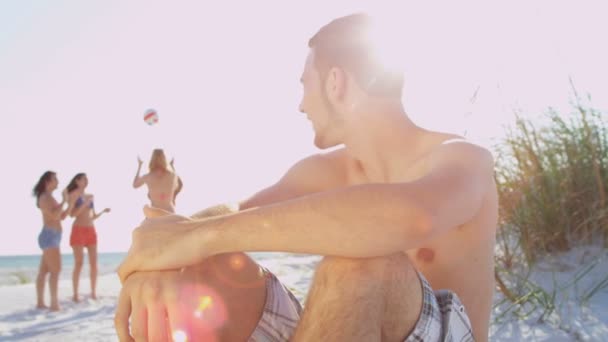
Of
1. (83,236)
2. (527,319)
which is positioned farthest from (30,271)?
(527,319)

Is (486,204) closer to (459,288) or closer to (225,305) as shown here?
(459,288)

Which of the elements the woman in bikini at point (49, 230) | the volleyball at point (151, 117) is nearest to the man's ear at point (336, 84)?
the volleyball at point (151, 117)

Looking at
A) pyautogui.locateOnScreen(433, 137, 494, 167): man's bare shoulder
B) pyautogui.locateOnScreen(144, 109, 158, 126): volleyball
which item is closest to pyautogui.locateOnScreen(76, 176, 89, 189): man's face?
pyautogui.locateOnScreen(144, 109, 158, 126): volleyball

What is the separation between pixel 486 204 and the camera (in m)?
1.55

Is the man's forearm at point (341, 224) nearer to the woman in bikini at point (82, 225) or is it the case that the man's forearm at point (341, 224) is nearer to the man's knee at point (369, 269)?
the man's knee at point (369, 269)

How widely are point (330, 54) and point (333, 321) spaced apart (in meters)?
0.87

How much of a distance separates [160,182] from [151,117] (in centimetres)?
94

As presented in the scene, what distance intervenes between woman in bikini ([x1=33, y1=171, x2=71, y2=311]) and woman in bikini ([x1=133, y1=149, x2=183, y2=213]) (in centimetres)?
100

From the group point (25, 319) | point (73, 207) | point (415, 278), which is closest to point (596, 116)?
point (415, 278)

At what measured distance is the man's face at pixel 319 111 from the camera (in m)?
1.77

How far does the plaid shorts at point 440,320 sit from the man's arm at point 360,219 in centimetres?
12

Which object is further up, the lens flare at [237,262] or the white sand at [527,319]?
the lens flare at [237,262]

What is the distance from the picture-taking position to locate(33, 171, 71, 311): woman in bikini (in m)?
6.46

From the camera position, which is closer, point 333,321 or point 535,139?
point 333,321
